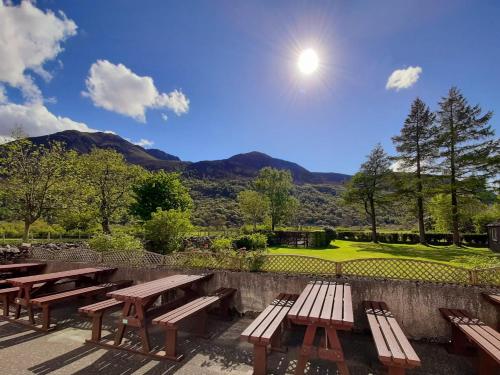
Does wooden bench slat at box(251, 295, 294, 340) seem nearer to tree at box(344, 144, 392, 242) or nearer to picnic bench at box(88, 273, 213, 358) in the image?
picnic bench at box(88, 273, 213, 358)

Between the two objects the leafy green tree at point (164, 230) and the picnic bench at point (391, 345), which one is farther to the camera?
the leafy green tree at point (164, 230)

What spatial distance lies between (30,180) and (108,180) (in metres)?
10.5

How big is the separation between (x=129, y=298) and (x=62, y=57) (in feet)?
41.6

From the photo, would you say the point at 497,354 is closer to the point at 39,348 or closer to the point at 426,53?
the point at 39,348

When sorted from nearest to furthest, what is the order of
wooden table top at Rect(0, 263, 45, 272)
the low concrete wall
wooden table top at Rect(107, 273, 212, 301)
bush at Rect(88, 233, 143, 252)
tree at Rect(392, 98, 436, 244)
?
wooden table top at Rect(107, 273, 212, 301) → the low concrete wall → wooden table top at Rect(0, 263, 45, 272) → bush at Rect(88, 233, 143, 252) → tree at Rect(392, 98, 436, 244)

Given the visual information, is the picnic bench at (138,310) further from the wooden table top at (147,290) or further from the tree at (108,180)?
the tree at (108,180)

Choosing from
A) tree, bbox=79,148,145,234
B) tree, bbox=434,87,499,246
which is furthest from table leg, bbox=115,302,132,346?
tree, bbox=434,87,499,246

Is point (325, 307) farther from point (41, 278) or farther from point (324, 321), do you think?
point (41, 278)

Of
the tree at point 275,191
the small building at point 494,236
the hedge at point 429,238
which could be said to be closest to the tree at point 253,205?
the tree at point 275,191

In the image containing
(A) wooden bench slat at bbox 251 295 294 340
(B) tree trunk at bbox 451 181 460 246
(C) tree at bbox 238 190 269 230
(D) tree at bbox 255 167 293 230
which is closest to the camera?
(A) wooden bench slat at bbox 251 295 294 340

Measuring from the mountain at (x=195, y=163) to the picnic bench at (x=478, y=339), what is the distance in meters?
80.0

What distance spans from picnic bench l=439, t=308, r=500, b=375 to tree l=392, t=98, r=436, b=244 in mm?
21304

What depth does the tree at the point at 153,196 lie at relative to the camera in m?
23.1

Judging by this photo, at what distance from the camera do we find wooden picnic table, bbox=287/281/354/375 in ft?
11.6
